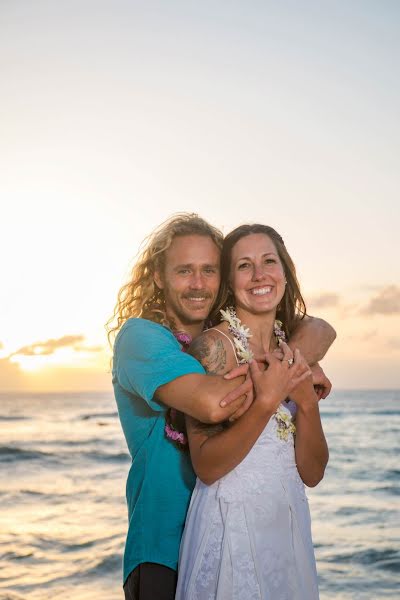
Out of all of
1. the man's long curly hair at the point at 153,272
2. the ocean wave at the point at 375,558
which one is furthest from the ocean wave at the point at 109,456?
the man's long curly hair at the point at 153,272

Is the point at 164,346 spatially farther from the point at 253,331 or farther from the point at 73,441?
the point at 73,441

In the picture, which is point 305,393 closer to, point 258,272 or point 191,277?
point 258,272

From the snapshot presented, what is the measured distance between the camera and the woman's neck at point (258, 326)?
3672mm

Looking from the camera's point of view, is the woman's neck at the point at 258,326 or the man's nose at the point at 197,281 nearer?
the woman's neck at the point at 258,326

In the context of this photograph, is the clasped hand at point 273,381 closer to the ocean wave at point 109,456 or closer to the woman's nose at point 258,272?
the woman's nose at point 258,272

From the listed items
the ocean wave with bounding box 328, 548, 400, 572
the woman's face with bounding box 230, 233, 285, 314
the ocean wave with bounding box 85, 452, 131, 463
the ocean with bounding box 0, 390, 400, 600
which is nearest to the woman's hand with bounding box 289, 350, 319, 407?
the woman's face with bounding box 230, 233, 285, 314

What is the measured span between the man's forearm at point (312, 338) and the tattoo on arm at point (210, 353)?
464 millimetres

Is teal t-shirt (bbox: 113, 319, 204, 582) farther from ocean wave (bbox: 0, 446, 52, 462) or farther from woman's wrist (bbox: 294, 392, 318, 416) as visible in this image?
ocean wave (bbox: 0, 446, 52, 462)

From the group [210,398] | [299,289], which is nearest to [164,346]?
[210,398]

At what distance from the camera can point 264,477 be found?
10.6ft

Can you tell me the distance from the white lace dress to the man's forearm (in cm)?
62

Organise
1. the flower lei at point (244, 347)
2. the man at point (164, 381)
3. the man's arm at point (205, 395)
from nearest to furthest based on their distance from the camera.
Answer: the man's arm at point (205, 395)
the man at point (164, 381)
the flower lei at point (244, 347)

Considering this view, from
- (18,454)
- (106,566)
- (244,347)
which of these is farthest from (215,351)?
(18,454)

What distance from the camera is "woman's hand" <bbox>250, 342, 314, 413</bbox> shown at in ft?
9.89
